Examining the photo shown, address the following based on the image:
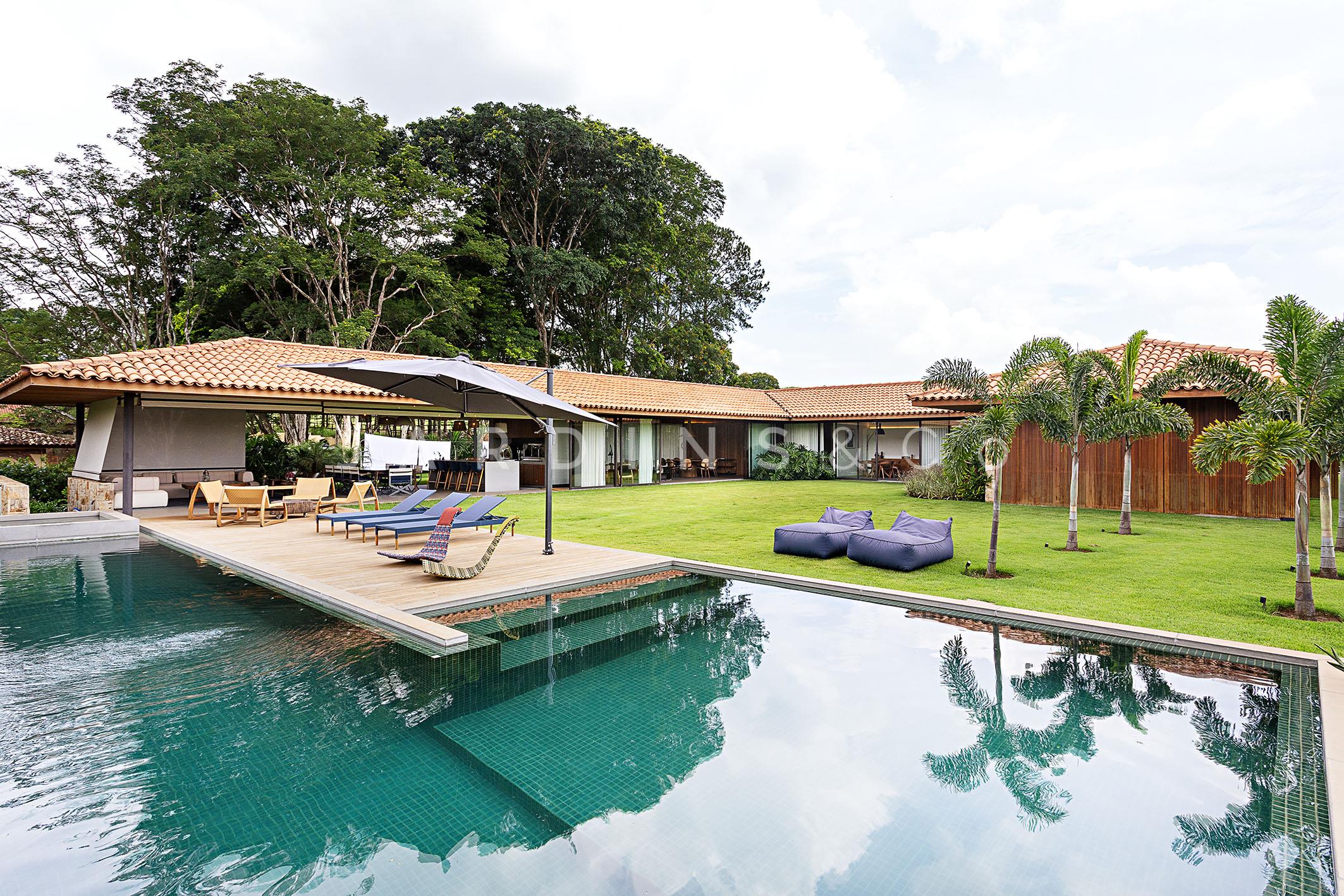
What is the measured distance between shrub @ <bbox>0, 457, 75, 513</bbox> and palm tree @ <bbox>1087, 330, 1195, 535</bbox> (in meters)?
22.4

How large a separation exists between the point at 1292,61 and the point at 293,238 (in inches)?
1128

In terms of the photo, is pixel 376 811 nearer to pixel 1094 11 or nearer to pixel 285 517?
pixel 285 517

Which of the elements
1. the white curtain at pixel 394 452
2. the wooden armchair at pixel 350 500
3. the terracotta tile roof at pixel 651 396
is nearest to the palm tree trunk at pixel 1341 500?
the wooden armchair at pixel 350 500

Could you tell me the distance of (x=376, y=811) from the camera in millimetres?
3088

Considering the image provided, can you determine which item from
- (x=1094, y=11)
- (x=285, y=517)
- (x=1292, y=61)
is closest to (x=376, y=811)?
(x=285, y=517)

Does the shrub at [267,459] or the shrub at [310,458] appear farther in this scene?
the shrub at [310,458]

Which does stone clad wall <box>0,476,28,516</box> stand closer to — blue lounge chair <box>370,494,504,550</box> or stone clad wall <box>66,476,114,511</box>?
stone clad wall <box>66,476,114,511</box>

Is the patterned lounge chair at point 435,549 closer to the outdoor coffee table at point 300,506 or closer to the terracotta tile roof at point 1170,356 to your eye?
the outdoor coffee table at point 300,506

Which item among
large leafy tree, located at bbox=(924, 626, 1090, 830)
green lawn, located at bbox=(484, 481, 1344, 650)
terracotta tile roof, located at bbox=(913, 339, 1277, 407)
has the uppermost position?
terracotta tile roof, located at bbox=(913, 339, 1277, 407)

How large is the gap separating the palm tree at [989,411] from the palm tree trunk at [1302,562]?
271cm

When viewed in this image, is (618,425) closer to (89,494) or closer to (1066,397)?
(89,494)

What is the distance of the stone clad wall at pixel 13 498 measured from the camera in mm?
13281

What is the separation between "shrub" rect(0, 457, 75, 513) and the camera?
621 inches

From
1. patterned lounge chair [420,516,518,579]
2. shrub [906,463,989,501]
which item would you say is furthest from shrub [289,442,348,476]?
shrub [906,463,989,501]
